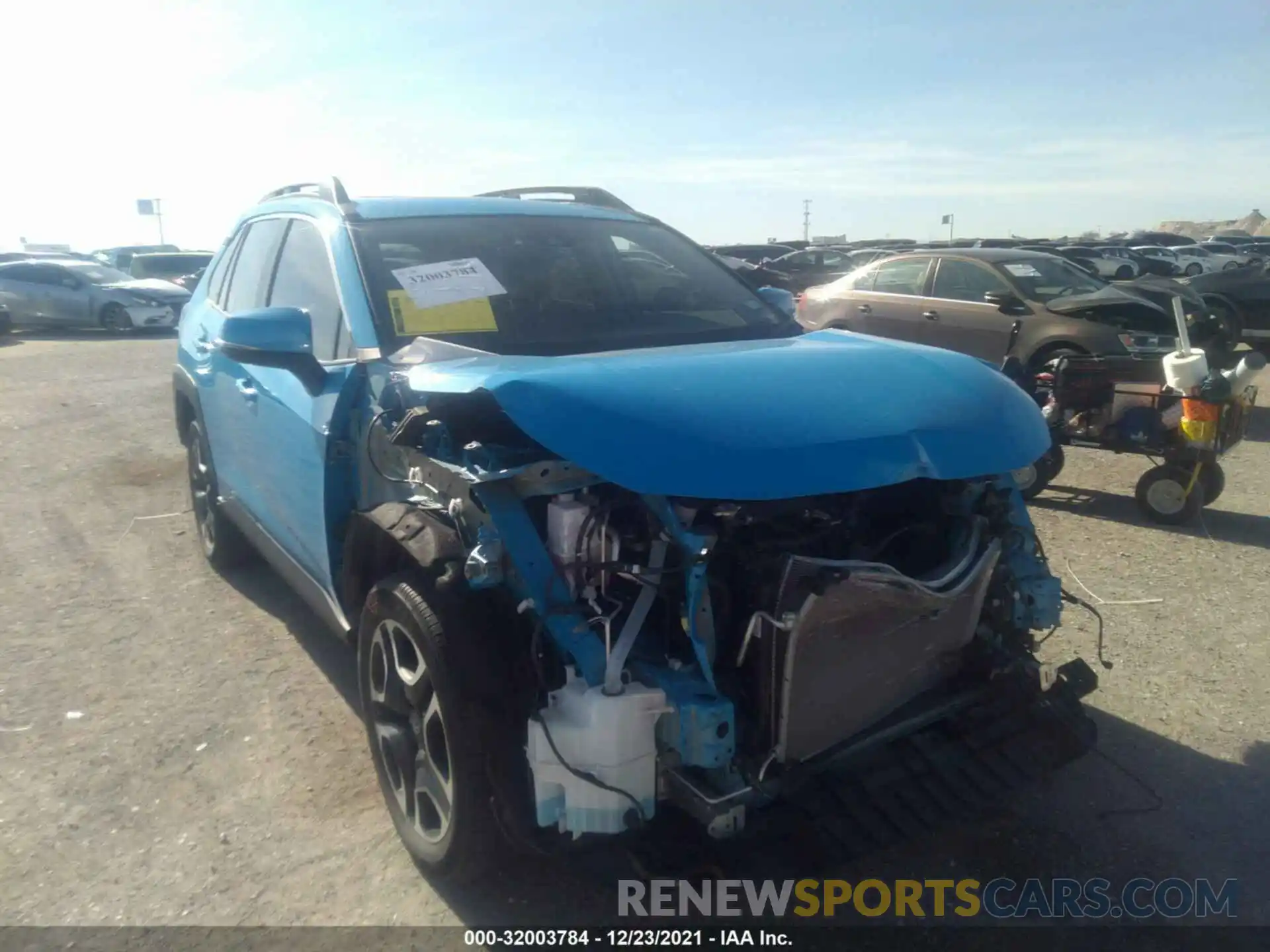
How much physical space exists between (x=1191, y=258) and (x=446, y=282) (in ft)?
109

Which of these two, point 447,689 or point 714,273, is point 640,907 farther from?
point 714,273

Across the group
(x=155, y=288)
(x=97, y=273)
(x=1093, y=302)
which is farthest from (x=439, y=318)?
(x=97, y=273)

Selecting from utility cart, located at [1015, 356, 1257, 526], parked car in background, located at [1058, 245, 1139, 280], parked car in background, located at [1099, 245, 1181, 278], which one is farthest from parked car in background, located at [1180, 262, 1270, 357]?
parked car in background, located at [1099, 245, 1181, 278]

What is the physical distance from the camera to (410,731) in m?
2.94

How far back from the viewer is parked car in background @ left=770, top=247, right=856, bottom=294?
18.1 m

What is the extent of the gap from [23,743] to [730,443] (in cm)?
308

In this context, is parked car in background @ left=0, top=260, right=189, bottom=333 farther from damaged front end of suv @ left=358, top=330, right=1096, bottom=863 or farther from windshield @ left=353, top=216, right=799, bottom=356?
damaged front end of suv @ left=358, top=330, right=1096, bottom=863

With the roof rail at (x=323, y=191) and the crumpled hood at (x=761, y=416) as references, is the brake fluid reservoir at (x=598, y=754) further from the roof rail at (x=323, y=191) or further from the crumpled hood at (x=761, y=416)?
the roof rail at (x=323, y=191)

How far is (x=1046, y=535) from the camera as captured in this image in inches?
236

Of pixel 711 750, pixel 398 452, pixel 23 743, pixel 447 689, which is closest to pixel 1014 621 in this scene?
pixel 711 750

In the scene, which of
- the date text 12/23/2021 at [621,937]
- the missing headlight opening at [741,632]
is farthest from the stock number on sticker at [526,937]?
the missing headlight opening at [741,632]

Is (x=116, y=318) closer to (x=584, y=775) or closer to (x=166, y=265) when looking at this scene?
(x=166, y=265)

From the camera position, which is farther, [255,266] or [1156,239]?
[1156,239]

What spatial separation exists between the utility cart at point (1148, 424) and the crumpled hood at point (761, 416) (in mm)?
3865
